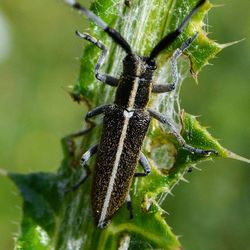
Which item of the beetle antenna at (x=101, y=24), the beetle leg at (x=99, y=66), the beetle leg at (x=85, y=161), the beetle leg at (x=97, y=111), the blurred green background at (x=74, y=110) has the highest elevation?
the blurred green background at (x=74, y=110)

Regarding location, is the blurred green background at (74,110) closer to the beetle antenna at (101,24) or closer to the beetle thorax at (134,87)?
the beetle thorax at (134,87)

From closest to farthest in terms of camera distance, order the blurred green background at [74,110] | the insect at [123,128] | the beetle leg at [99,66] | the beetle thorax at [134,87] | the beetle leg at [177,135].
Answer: the beetle leg at [177,135]
the beetle leg at [99,66]
the insect at [123,128]
the beetle thorax at [134,87]
the blurred green background at [74,110]

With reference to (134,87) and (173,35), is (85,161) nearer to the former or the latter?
(134,87)

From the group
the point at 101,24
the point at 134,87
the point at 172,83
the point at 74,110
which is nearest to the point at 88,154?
the point at 134,87

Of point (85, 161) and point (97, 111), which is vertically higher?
point (97, 111)

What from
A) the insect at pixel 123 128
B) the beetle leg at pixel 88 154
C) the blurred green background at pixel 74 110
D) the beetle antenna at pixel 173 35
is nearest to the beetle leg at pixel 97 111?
the insect at pixel 123 128

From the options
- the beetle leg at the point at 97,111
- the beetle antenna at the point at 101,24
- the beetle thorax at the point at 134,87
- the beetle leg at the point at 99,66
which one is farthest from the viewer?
the beetle thorax at the point at 134,87

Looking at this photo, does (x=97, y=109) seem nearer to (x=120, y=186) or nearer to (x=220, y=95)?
(x=120, y=186)
